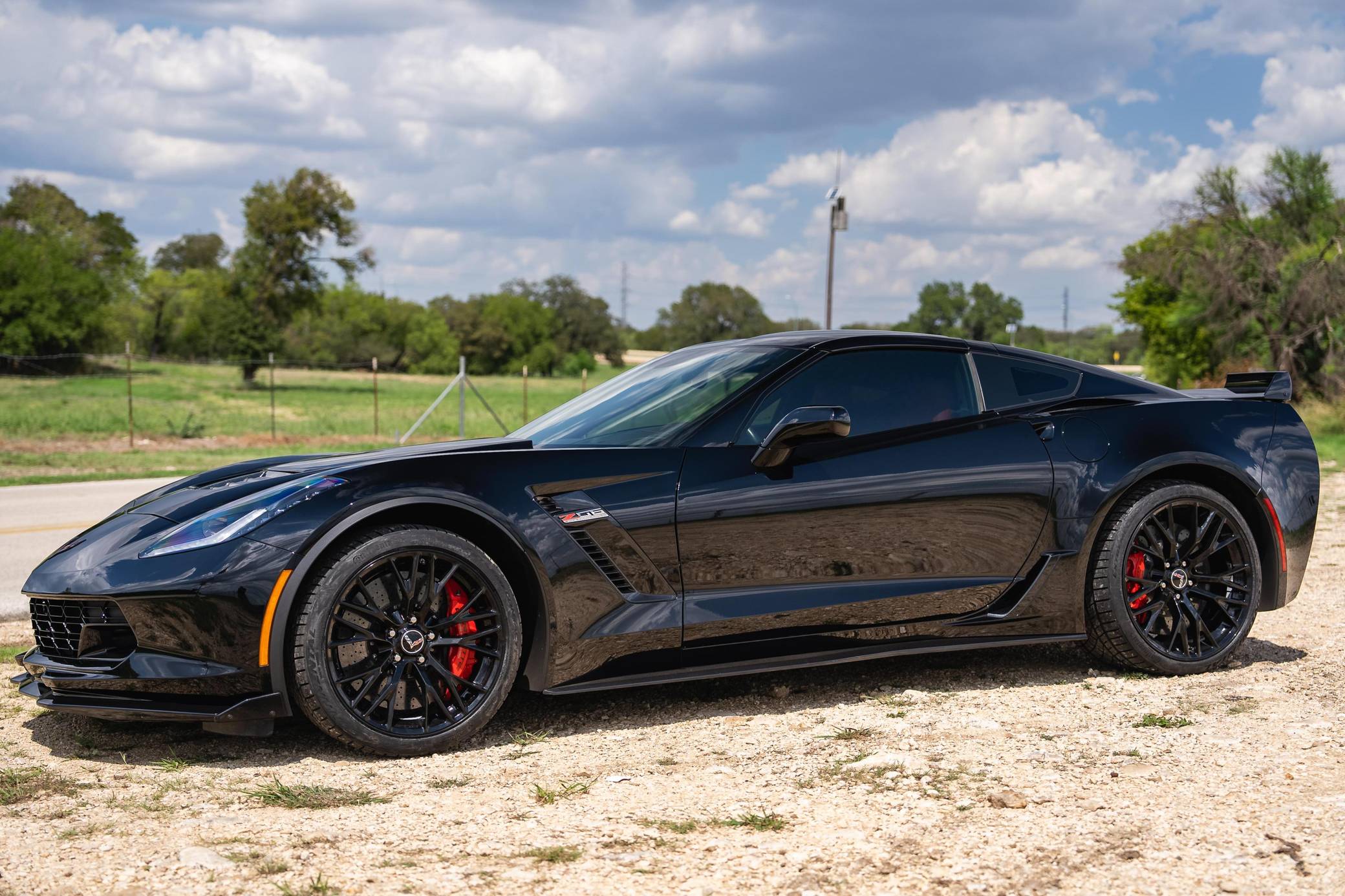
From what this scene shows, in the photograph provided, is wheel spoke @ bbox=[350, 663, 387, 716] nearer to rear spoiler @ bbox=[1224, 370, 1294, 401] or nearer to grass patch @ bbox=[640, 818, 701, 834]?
grass patch @ bbox=[640, 818, 701, 834]

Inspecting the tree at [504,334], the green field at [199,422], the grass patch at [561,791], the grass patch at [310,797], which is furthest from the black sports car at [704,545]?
the tree at [504,334]

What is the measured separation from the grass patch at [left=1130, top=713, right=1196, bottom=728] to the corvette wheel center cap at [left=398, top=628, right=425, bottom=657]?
2625 millimetres

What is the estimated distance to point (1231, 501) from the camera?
5602 millimetres

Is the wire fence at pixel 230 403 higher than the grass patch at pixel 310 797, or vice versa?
the wire fence at pixel 230 403

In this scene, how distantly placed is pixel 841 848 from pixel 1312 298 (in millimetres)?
34695

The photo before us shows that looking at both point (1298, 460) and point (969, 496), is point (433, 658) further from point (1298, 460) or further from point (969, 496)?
point (1298, 460)

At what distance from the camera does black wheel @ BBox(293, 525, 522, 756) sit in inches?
159

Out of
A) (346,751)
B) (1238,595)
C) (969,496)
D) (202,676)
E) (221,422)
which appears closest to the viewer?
(202,676)

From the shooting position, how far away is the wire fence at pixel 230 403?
26.2 m

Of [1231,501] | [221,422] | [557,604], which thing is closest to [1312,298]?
[221,422]

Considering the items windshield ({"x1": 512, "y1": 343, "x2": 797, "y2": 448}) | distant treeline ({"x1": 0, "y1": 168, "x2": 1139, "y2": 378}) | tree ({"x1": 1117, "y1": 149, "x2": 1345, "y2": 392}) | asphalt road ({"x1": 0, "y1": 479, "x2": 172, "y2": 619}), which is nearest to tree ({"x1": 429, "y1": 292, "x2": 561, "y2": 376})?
distant treeline ({"x1": 0, "y1": 168, "x2": 1139, "y2": 378})

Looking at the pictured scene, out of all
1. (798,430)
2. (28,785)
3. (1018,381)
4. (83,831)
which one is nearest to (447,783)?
(83,831)

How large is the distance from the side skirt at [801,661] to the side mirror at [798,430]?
0.75 m

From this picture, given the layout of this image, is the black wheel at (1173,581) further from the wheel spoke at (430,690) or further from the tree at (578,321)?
the tree at (578,321)
